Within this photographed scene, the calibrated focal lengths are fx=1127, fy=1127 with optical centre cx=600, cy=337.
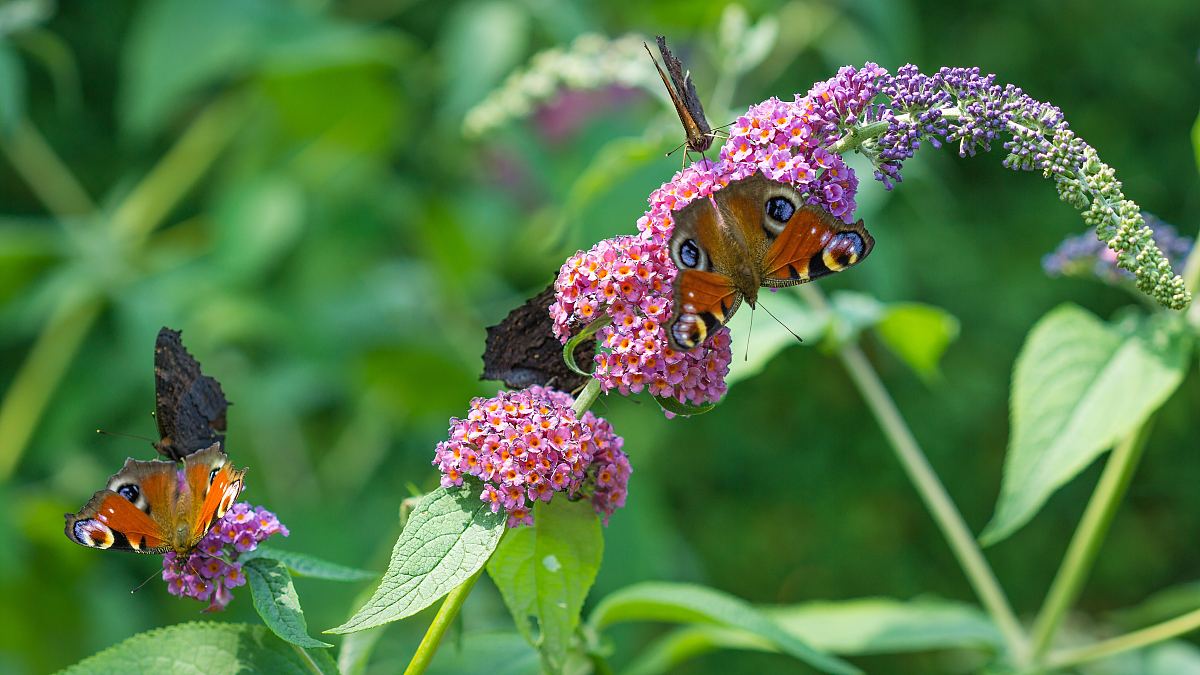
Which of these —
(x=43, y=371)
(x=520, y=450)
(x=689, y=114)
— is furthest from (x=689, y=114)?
(x=43, y=371)

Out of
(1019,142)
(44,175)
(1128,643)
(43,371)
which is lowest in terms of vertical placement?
(1128,643)

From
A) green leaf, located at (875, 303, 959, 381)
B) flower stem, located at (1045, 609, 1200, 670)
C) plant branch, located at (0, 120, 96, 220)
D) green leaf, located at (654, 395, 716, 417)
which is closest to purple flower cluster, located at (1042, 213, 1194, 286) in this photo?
green leaf, located at (875, 303, 959, 381)

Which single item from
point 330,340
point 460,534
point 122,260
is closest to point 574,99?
point 330,340

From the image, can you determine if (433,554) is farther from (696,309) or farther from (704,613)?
(704,613)

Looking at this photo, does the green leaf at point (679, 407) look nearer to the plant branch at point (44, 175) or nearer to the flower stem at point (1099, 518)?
the flower stem at point (1099, 518)

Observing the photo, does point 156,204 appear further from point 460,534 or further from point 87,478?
point 460,534

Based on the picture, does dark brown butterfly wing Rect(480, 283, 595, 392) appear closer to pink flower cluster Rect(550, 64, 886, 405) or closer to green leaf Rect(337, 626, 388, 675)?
pink flower cluster Rect(550, 64, 886, 405)
